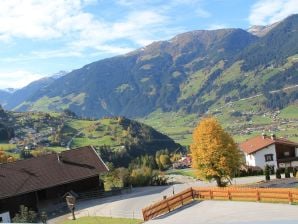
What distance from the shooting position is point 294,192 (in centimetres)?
3881

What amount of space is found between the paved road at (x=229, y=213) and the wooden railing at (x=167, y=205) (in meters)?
0.90

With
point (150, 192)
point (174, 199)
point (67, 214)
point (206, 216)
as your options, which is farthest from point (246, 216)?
point (150, 192)

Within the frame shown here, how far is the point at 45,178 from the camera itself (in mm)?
69875

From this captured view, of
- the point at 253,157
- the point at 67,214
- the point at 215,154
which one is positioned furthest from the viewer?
the point at 253,157

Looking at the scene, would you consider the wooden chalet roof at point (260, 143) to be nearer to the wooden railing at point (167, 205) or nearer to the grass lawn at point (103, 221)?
the grass lawn at point (103, 221)

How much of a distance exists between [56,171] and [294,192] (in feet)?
137

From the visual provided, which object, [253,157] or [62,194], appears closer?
[62,194]

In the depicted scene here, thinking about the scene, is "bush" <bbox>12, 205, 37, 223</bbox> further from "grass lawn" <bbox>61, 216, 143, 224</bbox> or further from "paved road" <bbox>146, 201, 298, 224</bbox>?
"paved road" <bbox>146, 201, 298, 224</bbox>

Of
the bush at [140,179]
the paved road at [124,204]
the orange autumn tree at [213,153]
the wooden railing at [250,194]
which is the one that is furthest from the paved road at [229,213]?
the bush at [140,179]

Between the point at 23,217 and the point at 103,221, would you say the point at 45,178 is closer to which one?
the point at 23,217

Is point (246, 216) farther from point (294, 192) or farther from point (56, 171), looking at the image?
point (56, 171)

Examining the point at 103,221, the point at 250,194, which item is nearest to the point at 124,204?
the point at 103,221

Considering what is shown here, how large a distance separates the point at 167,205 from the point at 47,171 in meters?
31.4

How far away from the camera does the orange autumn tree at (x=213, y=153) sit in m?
69.1
